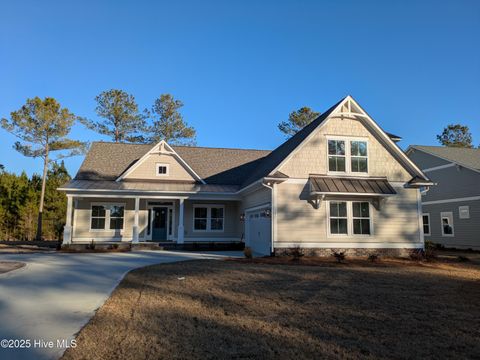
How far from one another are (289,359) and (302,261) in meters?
9.91

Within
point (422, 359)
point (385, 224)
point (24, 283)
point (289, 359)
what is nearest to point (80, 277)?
point (24, 283)

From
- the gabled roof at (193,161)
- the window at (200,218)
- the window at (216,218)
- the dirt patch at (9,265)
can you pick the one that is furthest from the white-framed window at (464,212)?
the dirt patch at (9,265)

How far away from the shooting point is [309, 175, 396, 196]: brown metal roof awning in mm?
15453

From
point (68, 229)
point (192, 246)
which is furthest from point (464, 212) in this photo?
point (68, 229)

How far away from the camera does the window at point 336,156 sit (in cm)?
1672

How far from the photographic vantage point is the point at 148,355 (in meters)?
4.46

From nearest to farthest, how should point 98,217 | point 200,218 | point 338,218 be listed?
point 338,218
point 98,217
point 200,218

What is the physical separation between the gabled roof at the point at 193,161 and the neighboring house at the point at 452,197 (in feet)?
40.4

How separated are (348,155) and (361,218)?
2.93 metres

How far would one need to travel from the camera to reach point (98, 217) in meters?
20.6

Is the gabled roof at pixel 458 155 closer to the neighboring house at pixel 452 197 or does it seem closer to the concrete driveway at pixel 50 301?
the neighboring house at pixel 452 197

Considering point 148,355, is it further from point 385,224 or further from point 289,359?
point 385,224

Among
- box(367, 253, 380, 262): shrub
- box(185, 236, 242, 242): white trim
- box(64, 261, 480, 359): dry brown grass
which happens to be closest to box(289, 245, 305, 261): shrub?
box(367, 253, 380, 262): shrub

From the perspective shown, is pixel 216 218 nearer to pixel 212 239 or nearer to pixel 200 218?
pixel 200 218
